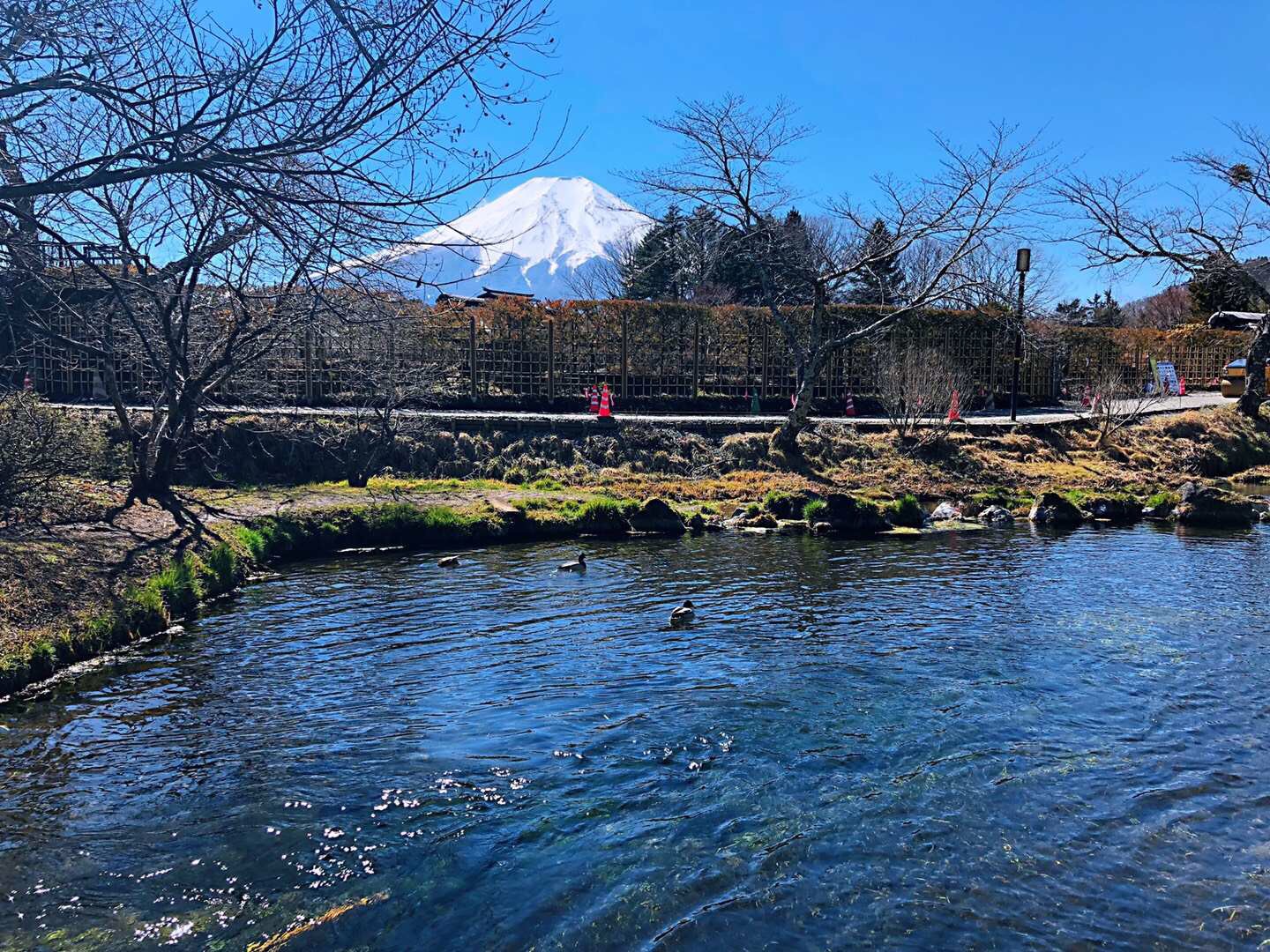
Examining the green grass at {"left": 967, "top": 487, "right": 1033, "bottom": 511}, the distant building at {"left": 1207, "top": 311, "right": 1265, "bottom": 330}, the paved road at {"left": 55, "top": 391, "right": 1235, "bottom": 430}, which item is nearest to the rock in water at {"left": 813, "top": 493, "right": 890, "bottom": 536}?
the green grass at {"left": 967, "top": 487, "right": 1033, "bottom": 511}

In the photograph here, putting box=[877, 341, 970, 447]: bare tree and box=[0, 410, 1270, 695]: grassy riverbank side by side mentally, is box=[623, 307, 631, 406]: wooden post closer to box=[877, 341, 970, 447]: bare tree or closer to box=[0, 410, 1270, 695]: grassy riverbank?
box=[0, 410, 1270, 695]: grassy riverbank

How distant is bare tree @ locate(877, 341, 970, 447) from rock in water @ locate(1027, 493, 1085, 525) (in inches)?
155

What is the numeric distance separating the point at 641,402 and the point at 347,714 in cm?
1780

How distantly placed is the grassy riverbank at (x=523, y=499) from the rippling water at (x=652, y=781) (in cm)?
71

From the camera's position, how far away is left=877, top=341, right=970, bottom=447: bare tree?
21.4 m

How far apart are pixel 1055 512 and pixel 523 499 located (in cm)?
959

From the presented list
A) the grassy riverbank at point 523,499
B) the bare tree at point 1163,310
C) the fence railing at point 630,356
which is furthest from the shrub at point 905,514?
the bare tree at point 1163,310

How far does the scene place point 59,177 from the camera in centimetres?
513

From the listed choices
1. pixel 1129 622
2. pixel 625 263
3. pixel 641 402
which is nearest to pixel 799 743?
pixel 1129 622

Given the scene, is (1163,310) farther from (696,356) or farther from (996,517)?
(996,517)

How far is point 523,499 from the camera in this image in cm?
1605

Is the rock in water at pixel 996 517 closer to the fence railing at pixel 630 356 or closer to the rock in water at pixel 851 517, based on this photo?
the rock in water at pixel 851 517

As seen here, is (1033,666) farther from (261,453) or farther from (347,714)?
(261,453)

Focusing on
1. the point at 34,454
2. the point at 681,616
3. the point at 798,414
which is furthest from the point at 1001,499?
the point at 34,454
